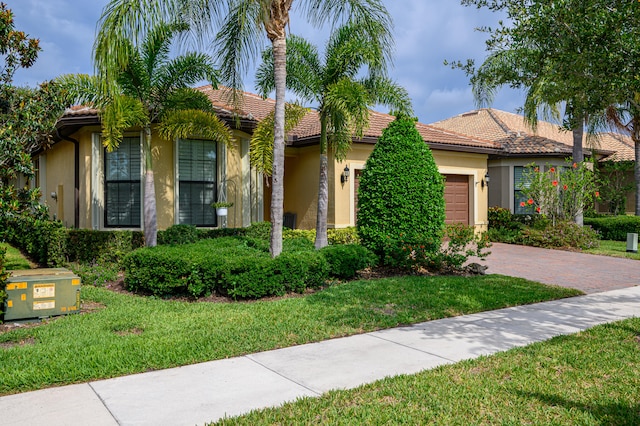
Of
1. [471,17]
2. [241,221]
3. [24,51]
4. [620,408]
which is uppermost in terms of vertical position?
[471,17]

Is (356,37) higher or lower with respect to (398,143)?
higher

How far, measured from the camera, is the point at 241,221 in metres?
12.9

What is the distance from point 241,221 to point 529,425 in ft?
33.1

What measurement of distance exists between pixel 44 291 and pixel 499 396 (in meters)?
5.95

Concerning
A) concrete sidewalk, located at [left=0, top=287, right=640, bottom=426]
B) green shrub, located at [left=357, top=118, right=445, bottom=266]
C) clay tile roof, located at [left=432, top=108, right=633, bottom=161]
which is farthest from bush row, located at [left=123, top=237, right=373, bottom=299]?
clay tile roof, located at [left=432, top=108, right=633, bottom=161]

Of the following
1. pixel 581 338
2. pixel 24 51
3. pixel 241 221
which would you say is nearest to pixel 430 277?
pixel 581 338

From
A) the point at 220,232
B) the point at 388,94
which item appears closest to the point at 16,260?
the point at 220,232

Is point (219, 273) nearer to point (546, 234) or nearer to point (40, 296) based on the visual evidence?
point (40, 296)

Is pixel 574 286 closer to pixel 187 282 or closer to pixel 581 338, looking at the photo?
pixel 581 338

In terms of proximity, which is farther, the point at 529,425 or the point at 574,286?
the point at 574,286

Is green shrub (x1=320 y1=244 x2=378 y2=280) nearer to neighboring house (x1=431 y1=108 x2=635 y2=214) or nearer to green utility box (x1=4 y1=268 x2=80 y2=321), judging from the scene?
green utility box (x1=4 y1=268 x2=80 y2=321)

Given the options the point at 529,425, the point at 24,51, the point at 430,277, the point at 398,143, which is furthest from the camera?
the point at 398,143

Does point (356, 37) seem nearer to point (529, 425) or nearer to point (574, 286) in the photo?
point (574, 286)

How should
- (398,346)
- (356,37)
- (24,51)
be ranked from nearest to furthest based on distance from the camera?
(398,346) → (24,51) → (356,37)
